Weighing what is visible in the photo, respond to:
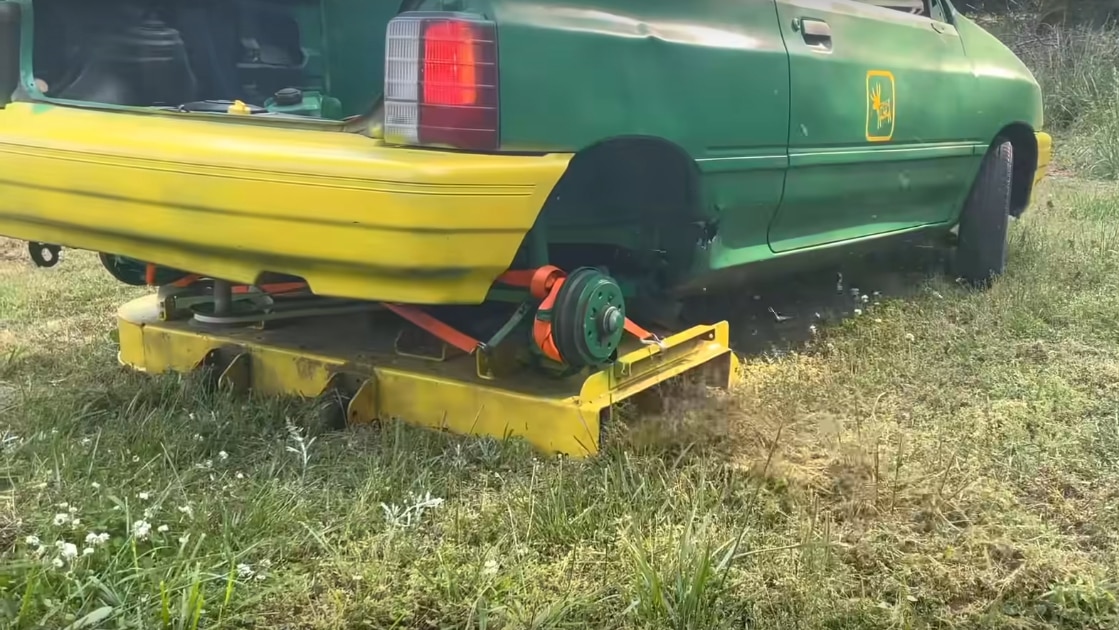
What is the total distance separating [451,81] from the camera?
7.52 ft

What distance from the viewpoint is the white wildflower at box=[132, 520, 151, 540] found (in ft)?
6.29

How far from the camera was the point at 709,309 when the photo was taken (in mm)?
4035

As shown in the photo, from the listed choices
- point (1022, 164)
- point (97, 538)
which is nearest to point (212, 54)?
point (97, 538)

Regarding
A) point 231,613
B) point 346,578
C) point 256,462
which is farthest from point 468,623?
point 256,462

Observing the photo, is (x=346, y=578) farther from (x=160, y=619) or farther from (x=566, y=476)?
(x=566, y=476)

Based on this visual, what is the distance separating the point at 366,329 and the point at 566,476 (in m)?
1.15

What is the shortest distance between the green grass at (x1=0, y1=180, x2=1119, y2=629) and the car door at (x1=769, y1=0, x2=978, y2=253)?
602 millimetres

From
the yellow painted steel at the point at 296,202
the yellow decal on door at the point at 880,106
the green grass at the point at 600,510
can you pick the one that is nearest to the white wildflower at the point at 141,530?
the green grass at the point at 600,510

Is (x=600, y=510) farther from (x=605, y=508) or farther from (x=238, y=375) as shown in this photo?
(x=238, y=375)

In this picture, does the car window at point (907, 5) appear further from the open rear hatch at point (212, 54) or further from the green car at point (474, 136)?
the open rear hatch at point (212, 54)

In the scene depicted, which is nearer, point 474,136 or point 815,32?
point 474,136

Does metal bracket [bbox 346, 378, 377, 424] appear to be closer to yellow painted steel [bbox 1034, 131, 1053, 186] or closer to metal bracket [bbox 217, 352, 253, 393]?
metal bracket [bbox 217, 352, 253, 393]

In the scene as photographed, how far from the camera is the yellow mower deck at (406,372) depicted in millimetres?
2588

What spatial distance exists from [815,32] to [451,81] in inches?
60.5
